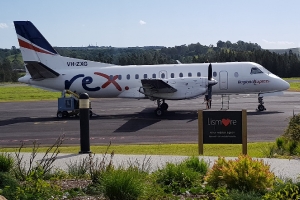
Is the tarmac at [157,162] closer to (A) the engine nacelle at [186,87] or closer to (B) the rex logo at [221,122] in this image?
(B) the rex logo at [221,122]

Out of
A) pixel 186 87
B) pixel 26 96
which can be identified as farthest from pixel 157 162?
pixel 26 96

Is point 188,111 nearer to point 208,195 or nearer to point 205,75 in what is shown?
point 205,75

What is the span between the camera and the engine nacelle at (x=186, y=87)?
27.7 metres

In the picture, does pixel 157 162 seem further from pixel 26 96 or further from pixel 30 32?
pixel 26 96

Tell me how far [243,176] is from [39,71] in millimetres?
23958

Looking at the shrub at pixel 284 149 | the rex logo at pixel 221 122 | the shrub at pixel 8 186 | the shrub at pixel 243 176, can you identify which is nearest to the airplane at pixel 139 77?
the shrub at pixel 284 149

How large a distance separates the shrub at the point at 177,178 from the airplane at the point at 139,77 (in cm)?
1932

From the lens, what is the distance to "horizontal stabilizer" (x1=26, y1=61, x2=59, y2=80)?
28.8 m

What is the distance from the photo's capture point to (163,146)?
52.2 ft

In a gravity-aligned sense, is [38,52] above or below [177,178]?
above

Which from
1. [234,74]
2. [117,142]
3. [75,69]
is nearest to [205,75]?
[234,74]

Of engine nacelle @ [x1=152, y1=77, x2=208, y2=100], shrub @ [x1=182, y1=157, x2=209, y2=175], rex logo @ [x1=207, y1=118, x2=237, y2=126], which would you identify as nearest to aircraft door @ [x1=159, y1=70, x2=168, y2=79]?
engine nacelle @ [x1=152, y1=77, x2=208, y2=100]

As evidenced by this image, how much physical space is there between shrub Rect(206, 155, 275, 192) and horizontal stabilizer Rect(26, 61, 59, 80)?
75.0 feet

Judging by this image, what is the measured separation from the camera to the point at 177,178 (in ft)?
25.8
